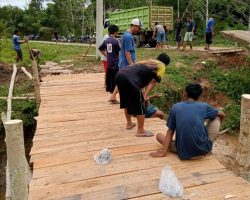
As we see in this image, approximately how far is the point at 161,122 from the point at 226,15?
63.2ft

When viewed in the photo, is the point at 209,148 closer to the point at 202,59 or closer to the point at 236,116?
the point at 236,116

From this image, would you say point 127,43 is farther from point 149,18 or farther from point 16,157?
point 149,18

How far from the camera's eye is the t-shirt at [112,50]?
6777 mm

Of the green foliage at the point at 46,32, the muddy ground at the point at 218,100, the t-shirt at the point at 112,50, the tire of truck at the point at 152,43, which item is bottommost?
the muddy ground at the point at 218,100

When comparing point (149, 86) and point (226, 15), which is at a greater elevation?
point (226, 15)

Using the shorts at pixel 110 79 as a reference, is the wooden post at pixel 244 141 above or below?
below

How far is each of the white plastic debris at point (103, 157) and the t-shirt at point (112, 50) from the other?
118 inches

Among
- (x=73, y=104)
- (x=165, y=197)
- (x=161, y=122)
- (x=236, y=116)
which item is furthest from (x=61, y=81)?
(x=165, y=197)

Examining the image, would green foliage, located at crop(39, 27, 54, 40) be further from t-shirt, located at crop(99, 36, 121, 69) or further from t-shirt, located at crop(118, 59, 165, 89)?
t-shirt, located at crop(118, 59, 165, 89)

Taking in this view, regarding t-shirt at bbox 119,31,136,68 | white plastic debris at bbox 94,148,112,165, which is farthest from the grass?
white plastic debris at bbox 94,148,112,165

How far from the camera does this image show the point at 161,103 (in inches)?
378

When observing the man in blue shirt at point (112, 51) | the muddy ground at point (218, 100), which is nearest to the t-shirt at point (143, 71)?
the man in blue shirt at point (112, 51)

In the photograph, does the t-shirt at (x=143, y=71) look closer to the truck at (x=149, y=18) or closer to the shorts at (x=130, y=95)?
the shorts at (x=130, y=95)

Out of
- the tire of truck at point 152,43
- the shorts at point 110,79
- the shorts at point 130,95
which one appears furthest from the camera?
the tire of truck at point 152,43
